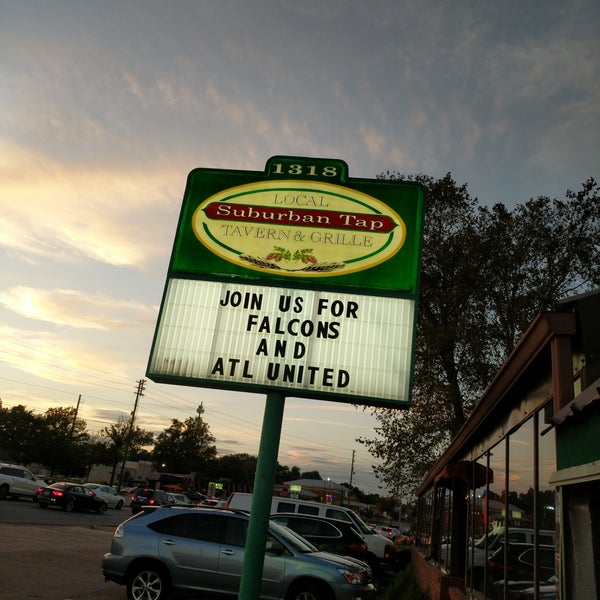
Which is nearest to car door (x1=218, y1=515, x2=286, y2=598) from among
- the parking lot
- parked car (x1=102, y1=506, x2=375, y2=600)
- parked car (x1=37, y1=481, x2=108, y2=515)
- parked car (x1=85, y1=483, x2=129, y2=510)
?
parked car (x1=102, y1=506, x2=375, y2=600)

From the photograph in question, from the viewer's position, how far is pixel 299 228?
18.2 feet

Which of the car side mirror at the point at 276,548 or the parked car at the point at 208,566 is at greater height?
the car side mirror at the point at 276,548

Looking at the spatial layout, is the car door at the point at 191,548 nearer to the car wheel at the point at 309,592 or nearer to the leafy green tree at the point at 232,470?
the car wheel at the point at 309,592

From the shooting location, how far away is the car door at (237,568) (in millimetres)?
9062

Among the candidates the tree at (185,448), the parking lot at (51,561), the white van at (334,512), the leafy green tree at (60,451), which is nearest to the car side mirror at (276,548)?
the parking lot at (51,561)

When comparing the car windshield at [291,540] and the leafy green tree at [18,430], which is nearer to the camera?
the car windshield at [291,540]

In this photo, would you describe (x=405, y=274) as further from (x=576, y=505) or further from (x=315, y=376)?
(x=576, y=505)

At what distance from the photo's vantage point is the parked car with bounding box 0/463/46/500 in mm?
27125

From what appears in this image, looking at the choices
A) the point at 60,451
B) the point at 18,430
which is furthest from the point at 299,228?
the point at 18,430

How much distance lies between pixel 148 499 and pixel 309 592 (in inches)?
976

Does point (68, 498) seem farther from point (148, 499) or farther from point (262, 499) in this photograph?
point (262, 499)

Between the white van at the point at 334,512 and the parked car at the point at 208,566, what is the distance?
A: 6411mm

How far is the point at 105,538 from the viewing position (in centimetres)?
1814

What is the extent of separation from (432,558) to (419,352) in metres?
8.38
